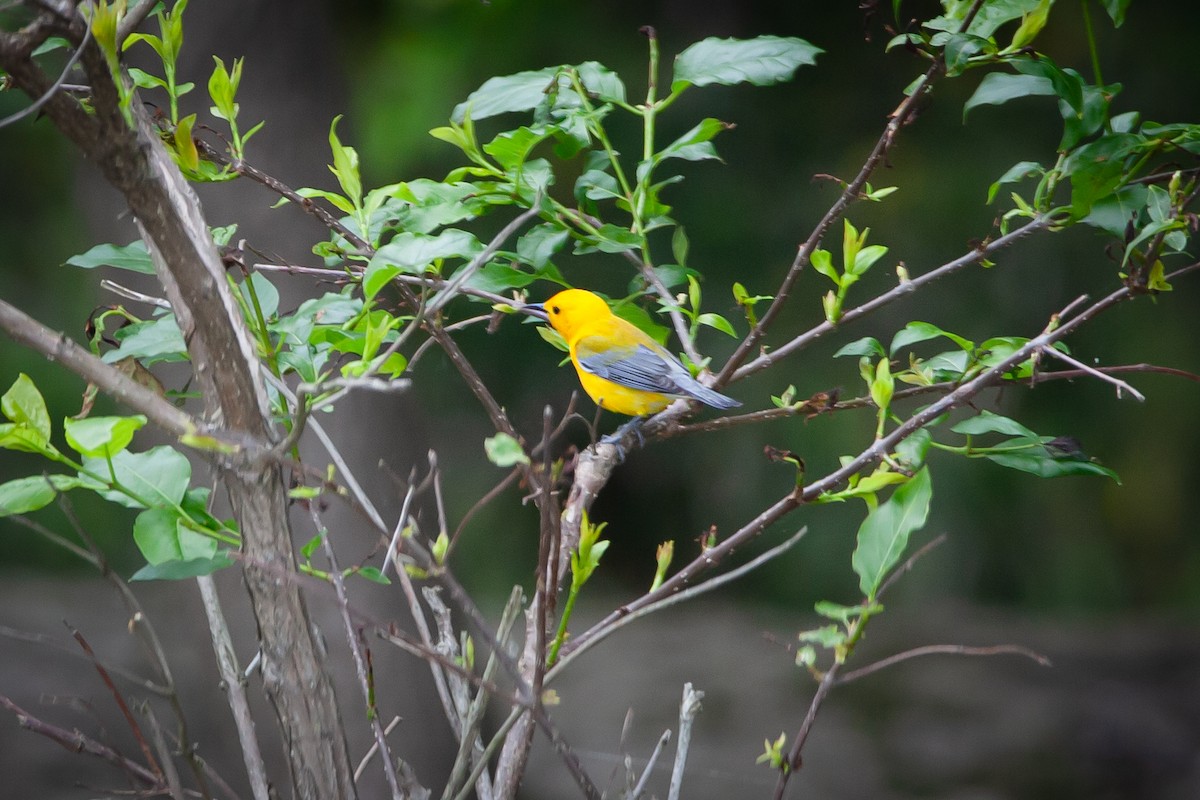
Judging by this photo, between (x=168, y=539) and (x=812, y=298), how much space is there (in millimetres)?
2341

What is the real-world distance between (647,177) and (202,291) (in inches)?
16.5

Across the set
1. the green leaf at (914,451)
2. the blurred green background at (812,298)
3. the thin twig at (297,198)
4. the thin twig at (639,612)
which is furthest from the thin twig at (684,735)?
the blurred green background at (812,298)

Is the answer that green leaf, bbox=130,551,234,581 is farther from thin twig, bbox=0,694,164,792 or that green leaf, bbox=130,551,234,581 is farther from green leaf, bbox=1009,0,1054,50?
green leaf, bbox=1009,0,1054,50

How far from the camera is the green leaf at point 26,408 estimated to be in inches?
27.5

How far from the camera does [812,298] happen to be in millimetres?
2830

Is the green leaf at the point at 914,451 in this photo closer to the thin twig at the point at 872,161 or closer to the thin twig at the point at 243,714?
the thin twig at the point at 872,161

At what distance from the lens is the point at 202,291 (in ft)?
2.13

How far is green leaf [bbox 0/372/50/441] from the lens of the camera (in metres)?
0.70

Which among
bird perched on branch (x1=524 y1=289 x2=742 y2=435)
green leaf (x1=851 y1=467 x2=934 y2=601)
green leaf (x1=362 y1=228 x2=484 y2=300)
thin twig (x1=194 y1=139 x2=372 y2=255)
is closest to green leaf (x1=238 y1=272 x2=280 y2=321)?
thin twig (x1=194 y1=139 x2=372 y2=255)

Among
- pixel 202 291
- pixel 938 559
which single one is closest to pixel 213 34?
pixel 202 291

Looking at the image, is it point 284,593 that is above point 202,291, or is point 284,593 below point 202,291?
below

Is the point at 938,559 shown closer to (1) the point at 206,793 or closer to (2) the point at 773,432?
(2) the point at 773,432

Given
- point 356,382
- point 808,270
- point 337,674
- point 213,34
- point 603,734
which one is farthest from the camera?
point 603,734

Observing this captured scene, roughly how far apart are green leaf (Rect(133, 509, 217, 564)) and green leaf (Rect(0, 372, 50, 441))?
100 millimetres
